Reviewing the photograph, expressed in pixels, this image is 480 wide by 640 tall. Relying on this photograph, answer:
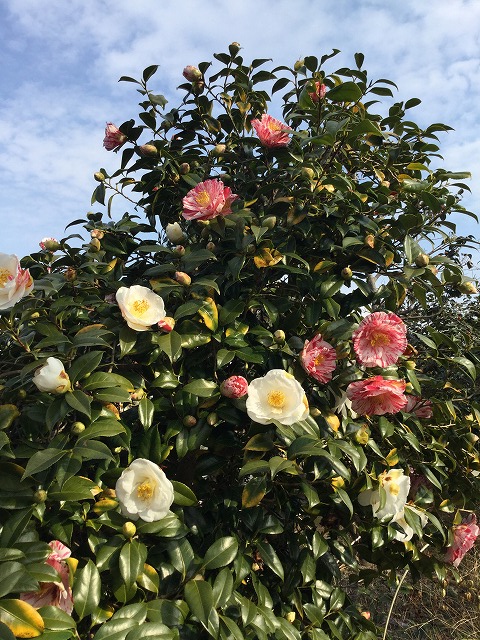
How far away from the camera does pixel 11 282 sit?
1.12m

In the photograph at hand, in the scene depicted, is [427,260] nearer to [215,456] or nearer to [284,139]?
[284,139]

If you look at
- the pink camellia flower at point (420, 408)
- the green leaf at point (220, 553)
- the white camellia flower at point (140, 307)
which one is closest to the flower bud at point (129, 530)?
the green leaf at point (220, 553)

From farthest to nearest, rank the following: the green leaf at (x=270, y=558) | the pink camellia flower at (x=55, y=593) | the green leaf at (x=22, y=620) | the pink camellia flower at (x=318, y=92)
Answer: the pink camellia flower at (x=318, y=92)
the green leaf at (x=270, y=558)
the pink camellia flower at (x=55, y=593)
the green leaf at (x=22, y=620)

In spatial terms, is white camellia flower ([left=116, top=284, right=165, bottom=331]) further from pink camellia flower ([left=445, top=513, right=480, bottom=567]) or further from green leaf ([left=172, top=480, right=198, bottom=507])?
pink camellia flower ([left=445, top=513, right=480, bottom=567])

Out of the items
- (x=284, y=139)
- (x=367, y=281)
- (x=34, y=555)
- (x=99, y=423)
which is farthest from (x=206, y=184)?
(x=34, y=555)

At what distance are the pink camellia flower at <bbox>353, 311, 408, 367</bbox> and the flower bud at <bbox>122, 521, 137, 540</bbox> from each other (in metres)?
0.57

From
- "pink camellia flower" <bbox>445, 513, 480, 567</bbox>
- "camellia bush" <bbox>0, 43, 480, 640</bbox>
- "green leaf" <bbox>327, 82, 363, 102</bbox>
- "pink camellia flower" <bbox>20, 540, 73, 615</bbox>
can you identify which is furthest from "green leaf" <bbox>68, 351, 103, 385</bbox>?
"pink camellia flower" <bbox>445, 513, 480, 567</bbox>

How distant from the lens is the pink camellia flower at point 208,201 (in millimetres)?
1330

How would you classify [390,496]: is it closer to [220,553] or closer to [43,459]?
[220,553]

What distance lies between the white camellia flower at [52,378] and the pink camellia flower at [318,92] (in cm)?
94

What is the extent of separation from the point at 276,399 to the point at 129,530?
13.8 inches

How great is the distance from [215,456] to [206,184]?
0.61 m

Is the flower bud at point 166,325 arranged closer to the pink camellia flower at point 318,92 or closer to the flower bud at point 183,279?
the flower bud at point 183,279

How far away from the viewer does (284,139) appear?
1.42 metres
